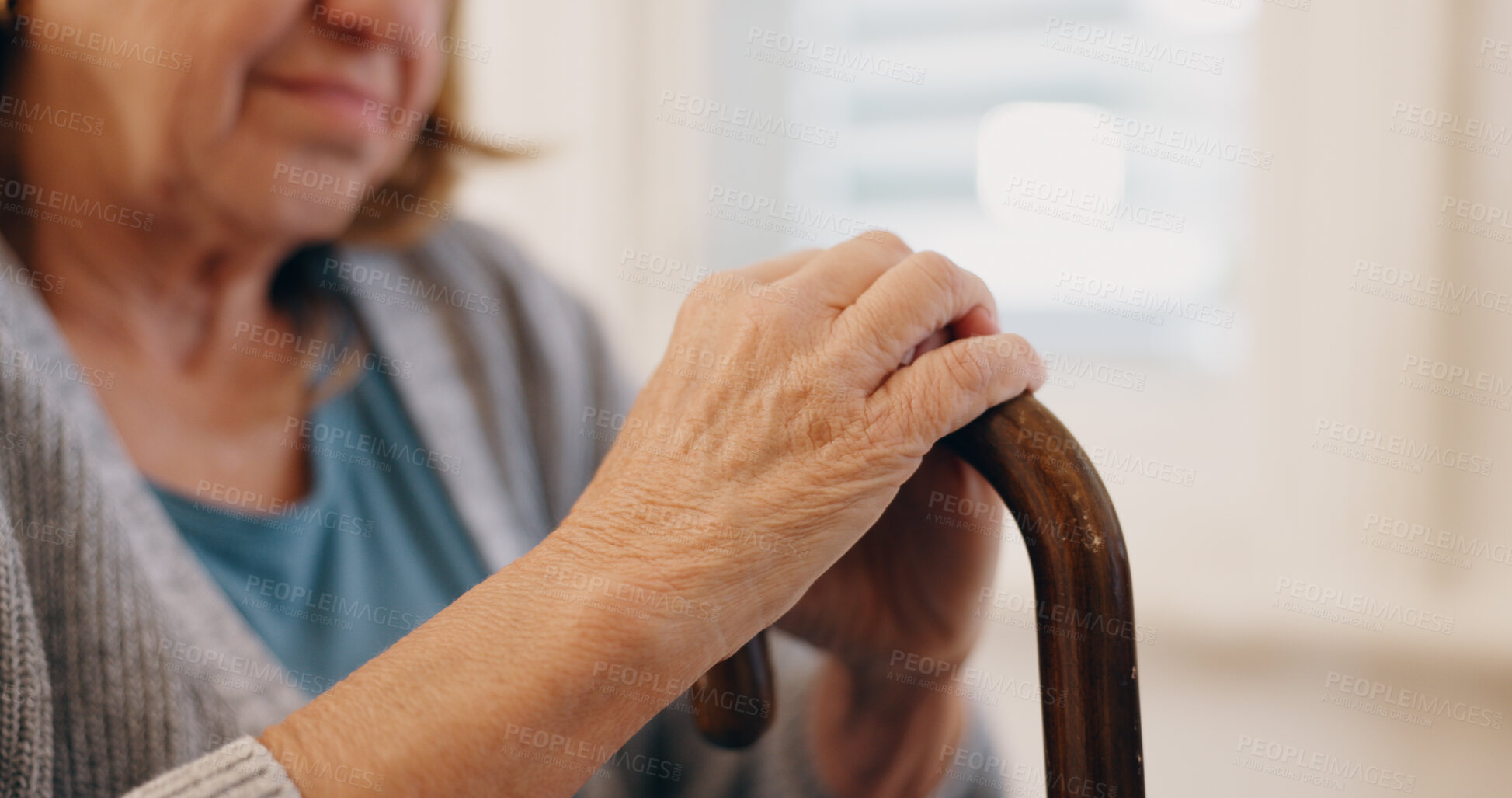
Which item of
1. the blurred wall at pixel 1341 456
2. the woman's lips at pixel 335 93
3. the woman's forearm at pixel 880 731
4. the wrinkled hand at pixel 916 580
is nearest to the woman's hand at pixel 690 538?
the wrinkled hand at pixel 916 580

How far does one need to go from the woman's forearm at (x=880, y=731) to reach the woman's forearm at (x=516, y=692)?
27 centimetres

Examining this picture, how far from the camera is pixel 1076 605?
39cm

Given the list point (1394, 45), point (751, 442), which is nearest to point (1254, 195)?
point (1394, 45)

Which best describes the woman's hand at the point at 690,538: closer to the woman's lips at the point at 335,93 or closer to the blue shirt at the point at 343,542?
the blue shirt at the point at 343,542

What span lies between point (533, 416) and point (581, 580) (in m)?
0.57

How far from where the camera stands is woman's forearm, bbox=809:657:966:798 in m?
0.64

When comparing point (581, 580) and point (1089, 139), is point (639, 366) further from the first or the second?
point (581, 580)

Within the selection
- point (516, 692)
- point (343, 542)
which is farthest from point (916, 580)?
point (343, 542)

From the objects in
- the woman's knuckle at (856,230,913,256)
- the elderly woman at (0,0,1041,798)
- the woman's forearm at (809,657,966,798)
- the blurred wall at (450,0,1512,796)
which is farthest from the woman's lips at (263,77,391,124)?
the woman's forearm at (809,657,966,798)

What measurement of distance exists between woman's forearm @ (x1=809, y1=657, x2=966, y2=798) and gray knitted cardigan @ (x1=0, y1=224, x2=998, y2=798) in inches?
1.0

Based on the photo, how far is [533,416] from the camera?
960 millimetres

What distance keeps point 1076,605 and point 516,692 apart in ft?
0.80

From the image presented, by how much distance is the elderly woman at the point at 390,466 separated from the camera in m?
0.41

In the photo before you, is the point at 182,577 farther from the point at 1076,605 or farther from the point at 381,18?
the point at 1076,605
